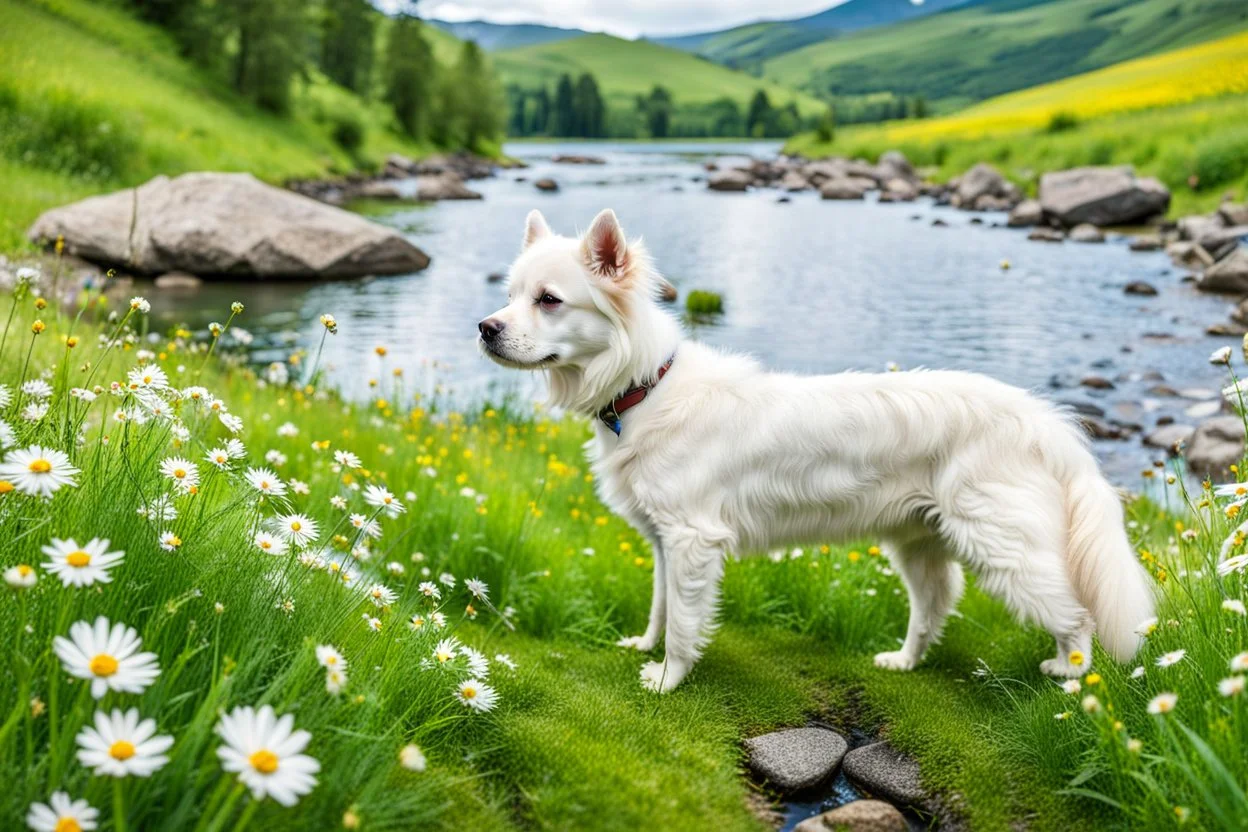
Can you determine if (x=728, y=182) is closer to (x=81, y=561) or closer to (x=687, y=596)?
(x=687, y=596)

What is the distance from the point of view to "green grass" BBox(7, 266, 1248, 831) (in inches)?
110

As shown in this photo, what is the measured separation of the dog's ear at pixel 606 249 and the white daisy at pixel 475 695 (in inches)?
82.3

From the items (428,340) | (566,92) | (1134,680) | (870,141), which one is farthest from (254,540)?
(566,92)

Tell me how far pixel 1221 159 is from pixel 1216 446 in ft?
90.3

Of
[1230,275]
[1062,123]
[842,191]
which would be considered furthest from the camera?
[1062,123]

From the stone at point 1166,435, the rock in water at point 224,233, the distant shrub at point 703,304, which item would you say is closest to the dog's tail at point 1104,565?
the stone at point 1166,435

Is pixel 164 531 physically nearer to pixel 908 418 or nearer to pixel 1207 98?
pixel 908 418

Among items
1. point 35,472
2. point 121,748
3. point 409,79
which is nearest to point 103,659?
Result: point 121,748

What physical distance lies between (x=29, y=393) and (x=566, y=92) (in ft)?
568

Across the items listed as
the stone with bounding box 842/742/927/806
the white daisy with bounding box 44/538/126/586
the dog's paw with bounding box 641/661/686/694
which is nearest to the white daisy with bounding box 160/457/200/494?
the white daisy with bounding box 44/538/126/586

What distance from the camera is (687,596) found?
488 cm

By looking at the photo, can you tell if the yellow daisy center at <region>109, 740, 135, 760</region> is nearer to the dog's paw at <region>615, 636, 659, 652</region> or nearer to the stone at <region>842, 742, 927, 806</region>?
the stone at <region>842, 742, 927, 806</region>

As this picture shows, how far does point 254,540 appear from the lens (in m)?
3.65

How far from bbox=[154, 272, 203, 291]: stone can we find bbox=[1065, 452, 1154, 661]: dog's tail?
18.8m
